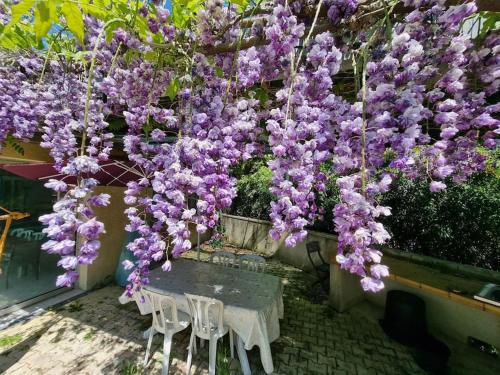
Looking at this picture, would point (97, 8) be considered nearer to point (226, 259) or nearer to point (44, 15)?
point (44, 15)

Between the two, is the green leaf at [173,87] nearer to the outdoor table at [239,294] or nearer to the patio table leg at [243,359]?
the outdoor table at [239,294]

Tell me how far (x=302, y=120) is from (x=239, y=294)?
3033 millimetres

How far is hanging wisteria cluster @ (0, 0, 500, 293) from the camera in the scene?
1068mm

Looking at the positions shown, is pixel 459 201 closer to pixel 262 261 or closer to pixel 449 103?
pixel 262 261

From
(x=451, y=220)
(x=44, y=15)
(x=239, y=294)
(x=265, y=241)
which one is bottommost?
(x=265, y=241)

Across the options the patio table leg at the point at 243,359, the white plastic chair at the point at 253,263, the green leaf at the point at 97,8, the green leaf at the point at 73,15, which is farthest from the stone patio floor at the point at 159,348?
the green leaf at the point at 97,8

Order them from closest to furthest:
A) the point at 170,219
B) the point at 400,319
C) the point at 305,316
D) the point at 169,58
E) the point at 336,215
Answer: the point at 336,215
the point at 170,219
the point at 169,58
the point at 400,319
the point at 305,316

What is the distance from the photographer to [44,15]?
3.70ft

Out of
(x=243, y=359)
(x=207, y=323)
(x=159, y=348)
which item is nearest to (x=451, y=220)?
(x=243, y=359)

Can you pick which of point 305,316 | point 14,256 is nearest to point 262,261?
point 305,316

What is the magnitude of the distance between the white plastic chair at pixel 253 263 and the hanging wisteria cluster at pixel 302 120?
3.53m


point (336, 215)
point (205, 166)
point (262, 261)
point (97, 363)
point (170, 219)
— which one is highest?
point (205, 166)

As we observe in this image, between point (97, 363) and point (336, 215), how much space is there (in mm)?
3825

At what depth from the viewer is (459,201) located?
506 cm
